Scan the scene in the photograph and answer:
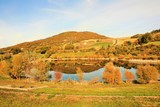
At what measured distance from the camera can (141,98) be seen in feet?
89.7

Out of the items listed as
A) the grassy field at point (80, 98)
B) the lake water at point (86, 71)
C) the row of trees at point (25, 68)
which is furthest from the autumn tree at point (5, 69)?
the grassy field at point (80, 98)

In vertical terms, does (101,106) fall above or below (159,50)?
below

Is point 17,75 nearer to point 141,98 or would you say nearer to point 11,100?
point 11,100

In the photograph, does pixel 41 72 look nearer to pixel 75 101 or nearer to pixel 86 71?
pixel 75 101

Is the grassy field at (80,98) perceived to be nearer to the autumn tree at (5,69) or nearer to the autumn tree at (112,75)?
the autumn tree at (112,75)

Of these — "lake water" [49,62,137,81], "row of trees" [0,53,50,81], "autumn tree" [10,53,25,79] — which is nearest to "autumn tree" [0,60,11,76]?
"row of trees" [0,53,50,81]

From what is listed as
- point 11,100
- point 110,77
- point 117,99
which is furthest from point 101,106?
point 110,77

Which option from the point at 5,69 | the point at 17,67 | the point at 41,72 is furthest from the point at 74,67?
the point at 41,72

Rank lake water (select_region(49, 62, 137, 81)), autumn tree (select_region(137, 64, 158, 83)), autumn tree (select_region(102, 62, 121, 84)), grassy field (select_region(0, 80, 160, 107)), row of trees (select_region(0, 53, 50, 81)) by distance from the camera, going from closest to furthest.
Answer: grassy field (select_region(0, 80, 160, 107)) → autumn tree (select_region(137, 64, 158, 83)) → autumn tree (select_region(102, 62, 121, 84)) → row of trees (select_region(0, 53, 50, 81)) → lake water (select_region(49, 62, 137, 81))

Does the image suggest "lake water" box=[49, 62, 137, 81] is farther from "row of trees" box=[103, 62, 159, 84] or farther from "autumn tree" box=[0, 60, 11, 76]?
"autumn tree" box=[0, 60, 11, 76]

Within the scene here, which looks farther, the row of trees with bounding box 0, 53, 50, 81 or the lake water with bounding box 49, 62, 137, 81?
the lake water with bounding box 49, 62, 137, 81

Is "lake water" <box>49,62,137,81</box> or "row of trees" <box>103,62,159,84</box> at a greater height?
"row of trees" <box>103,62,159,84</box>

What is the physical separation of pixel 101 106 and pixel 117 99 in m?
3.21

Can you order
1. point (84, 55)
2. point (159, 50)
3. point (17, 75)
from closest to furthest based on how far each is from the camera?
point (17, 75) → point (159, 50) → point (84, 55)
